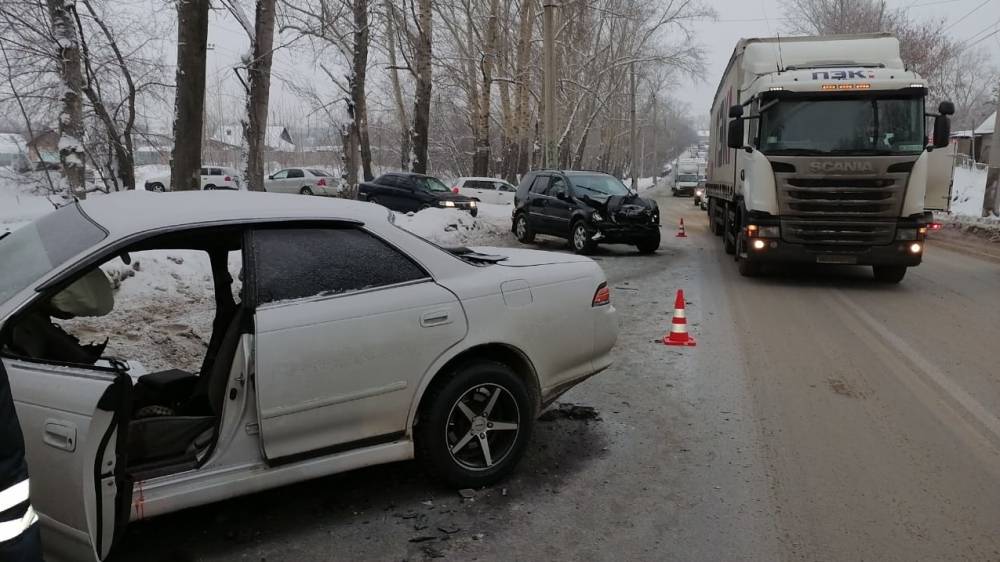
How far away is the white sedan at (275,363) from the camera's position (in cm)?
257

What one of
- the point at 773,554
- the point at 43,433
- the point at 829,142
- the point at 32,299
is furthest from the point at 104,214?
the point at 829,142

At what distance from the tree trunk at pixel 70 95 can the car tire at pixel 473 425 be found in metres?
13.9

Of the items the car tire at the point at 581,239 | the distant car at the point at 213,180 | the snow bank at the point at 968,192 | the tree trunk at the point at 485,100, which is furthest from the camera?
the distant car at the point at 213,180

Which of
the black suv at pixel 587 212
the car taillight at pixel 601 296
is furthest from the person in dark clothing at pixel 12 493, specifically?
the black suv at pixel 587 212

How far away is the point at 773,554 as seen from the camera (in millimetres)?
3107

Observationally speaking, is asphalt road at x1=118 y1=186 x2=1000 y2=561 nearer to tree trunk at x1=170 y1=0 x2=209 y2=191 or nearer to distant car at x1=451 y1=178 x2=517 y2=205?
tree trunk at x1=170 y1=0 x2=209 y2=191

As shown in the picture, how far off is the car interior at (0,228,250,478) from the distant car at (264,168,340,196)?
101 feet

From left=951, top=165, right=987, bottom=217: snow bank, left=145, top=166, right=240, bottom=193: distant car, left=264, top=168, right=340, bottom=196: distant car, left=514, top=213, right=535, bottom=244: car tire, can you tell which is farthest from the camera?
left=264, top=168, right=340, bottom=196: distant car

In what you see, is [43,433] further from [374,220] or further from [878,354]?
[878,354]

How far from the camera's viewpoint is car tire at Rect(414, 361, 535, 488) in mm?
3504

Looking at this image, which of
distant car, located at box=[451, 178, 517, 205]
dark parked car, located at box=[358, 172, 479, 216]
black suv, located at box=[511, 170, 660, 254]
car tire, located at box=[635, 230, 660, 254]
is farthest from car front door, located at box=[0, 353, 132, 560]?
distant car, located at box=[451, 178, 517, 205]

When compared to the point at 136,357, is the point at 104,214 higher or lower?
higher

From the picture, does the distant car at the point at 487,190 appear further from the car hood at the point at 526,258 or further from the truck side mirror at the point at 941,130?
the car hood at the point at 526,258

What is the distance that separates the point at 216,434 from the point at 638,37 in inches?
1885
